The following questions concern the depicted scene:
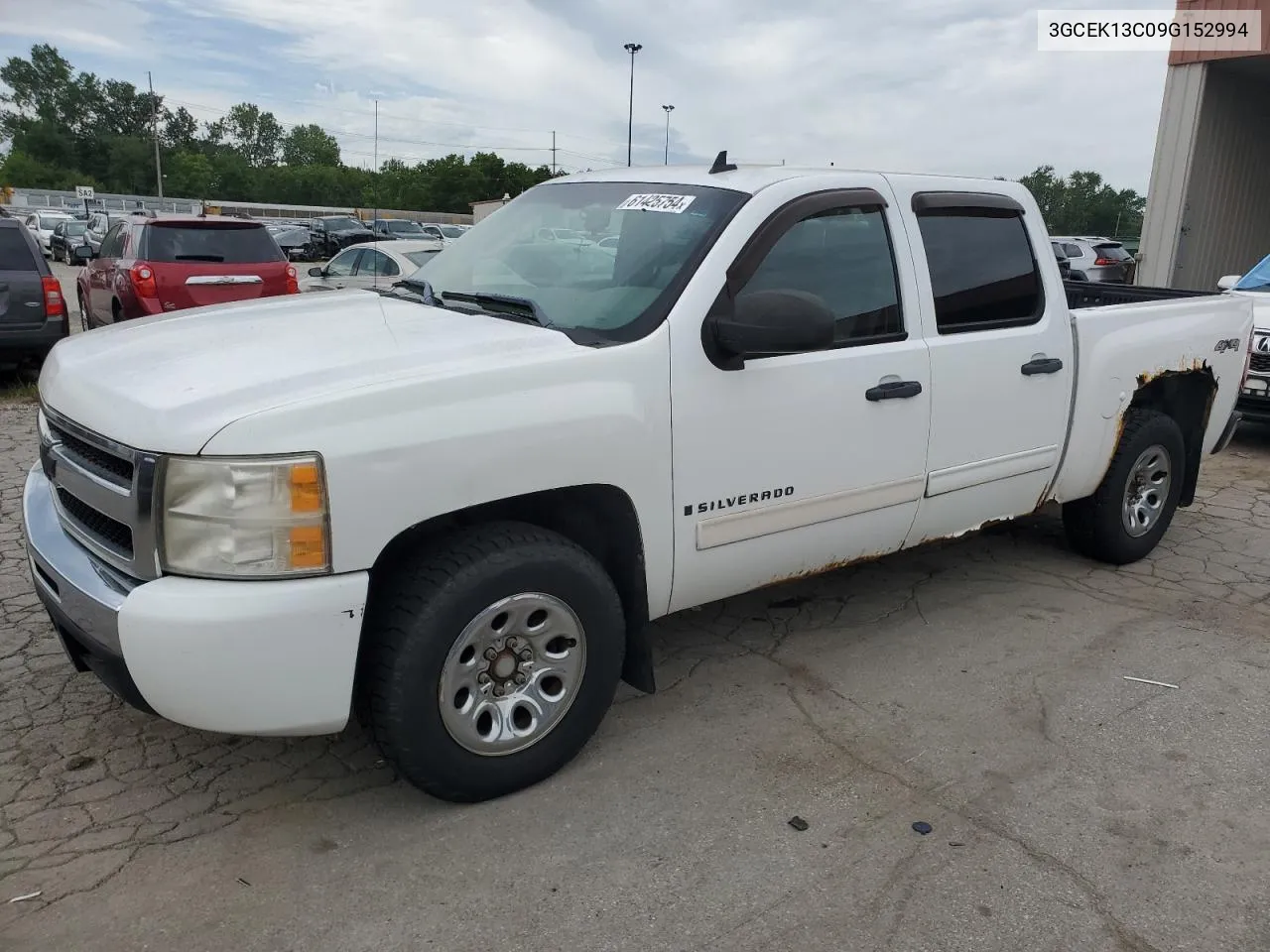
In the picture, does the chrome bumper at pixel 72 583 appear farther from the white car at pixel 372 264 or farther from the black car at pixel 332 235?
the black car at pixel 332 235

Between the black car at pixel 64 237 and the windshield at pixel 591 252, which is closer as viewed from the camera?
the windshield at pixel 591 252

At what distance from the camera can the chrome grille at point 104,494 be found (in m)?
2.44

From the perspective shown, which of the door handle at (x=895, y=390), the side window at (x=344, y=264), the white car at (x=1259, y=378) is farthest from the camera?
the side window at (x=344, y=264)

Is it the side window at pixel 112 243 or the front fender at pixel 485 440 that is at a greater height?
the side window at pixel 112 243

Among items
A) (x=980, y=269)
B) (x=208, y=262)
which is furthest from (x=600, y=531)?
(x=208, y=262)

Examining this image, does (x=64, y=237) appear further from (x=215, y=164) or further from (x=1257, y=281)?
(x=215, y=164)

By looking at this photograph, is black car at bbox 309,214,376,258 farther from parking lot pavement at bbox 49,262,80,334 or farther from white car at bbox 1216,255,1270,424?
white car at bbox 1216,255,1270,424

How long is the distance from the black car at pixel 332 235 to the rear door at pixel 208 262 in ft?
76.5

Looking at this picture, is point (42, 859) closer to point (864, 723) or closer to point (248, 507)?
point (248, 507)

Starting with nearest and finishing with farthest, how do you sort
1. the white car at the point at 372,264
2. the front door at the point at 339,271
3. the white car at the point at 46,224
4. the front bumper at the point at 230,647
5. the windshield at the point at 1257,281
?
1. the front bumper at the point at 230,647
2. the windshield at the point at 1257,281
3. the white car at the point at 372,264
4. the front door at the point at 339,271
5. the white car at the point at 46,224

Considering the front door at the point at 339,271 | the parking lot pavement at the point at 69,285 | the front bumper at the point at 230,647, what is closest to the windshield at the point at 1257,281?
the front door at the point at 339,271

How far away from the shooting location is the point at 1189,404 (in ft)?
17.6

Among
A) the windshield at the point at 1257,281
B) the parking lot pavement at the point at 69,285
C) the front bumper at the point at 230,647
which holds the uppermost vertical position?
the windshield at the point at 1257,281

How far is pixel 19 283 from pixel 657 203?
23.9ft
